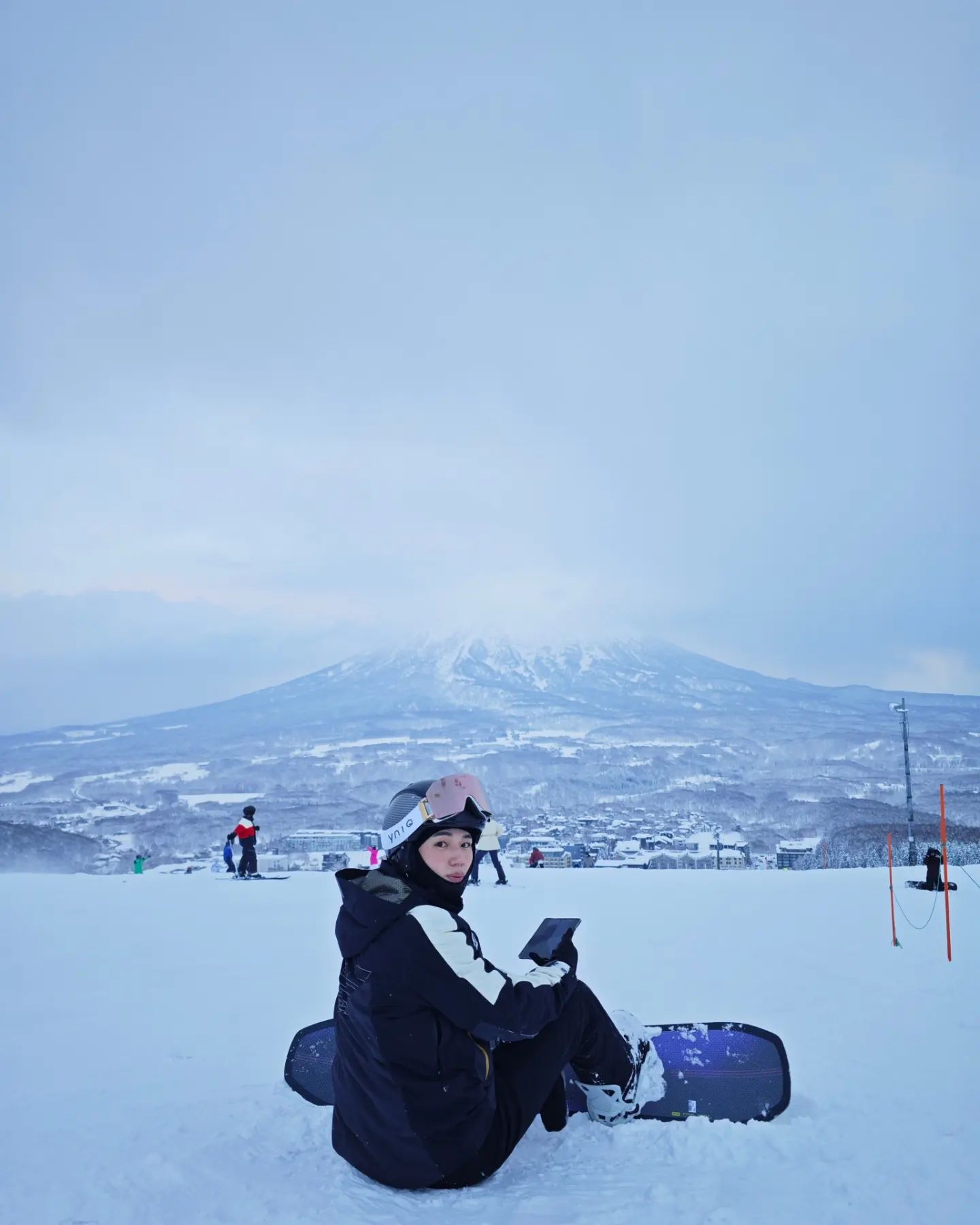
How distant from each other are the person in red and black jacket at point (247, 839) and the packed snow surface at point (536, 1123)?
343 centimetres

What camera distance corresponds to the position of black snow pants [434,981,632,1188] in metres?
2.68

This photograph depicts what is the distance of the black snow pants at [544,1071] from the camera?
2.68 meters

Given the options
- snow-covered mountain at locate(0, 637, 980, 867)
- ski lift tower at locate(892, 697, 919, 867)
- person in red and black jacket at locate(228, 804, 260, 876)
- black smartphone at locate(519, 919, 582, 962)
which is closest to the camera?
black smartphone at locate(519, 919, 582, 962)

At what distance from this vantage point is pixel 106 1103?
3572 millimetres

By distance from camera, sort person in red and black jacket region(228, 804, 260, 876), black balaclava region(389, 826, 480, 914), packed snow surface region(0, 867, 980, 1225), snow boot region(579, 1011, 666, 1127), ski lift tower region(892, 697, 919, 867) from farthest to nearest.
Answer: ski lift tower region(892, 697, 919, 867)
person in red and black jacket region(228, 804, 260, 876)
snow boot region(579, 1011, 666, 1127)
black balaclava region(389, 826, 480, 914)
packed snow surface region(0, 867, 980, 1225)

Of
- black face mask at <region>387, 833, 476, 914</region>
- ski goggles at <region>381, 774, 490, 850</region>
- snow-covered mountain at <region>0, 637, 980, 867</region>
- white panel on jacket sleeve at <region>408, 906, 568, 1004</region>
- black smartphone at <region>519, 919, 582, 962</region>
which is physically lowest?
snow-covered mountain at <region>0, 637, 980, 867</region>

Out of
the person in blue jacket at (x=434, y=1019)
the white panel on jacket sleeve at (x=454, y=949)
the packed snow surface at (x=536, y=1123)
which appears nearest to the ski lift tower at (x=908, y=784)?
the packed snow surface at (x=536, y=1123)

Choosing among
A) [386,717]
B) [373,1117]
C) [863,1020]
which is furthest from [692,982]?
[386,717]

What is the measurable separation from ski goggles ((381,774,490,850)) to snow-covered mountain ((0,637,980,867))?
66047mm

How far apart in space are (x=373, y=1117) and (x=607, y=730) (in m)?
111

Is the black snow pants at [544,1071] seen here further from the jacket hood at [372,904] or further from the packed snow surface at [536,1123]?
the jacket hood at [372,904]

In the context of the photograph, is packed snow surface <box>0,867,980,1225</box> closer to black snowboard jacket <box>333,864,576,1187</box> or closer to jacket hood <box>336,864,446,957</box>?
black snowboard jacket <box>333,864,576,1187</box>

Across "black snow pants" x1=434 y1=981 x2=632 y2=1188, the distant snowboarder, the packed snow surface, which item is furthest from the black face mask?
the distant snowboarder

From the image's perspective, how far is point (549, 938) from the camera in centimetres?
303
